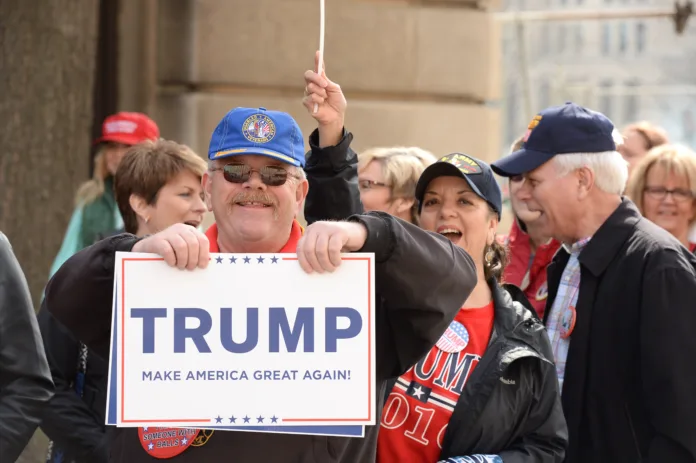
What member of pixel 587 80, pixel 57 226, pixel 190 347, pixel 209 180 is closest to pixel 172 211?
pixel 209 180

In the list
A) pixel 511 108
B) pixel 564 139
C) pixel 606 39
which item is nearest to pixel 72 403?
pixel 564 139

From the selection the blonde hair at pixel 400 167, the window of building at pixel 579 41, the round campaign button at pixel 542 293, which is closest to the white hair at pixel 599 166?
the round campaign button at pixel 542 293

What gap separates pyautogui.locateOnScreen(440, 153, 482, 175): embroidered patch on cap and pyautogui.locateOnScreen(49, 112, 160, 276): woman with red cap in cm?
241

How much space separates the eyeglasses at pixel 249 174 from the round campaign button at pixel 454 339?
2.78 ft

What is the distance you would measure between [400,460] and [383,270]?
933mm

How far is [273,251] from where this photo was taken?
3201mm

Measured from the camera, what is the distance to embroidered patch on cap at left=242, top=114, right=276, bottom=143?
313 centimetres

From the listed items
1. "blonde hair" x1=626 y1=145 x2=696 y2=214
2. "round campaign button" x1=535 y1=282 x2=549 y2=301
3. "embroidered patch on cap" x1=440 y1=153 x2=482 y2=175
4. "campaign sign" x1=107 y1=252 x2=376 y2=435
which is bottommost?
"round campaign button" x1=535 y1=282 x2=549 y2=301

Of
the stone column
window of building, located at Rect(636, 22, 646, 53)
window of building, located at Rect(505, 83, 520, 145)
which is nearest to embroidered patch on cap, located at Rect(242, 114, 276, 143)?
the stone column

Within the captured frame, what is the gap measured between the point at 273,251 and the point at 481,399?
32.7 inches

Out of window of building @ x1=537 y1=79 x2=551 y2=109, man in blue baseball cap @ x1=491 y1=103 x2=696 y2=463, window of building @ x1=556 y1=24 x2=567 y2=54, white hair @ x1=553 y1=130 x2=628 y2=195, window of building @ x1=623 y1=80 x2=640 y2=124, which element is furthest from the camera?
window of building @ x1=556 y1=24 x2=567 y2=54

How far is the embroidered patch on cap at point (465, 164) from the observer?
4.05m

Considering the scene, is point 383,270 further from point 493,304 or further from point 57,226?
point 57,226

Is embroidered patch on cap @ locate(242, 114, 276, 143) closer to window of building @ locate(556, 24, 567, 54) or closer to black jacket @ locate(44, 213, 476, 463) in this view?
black jacket @ locate(44, 213, 476, 463)
